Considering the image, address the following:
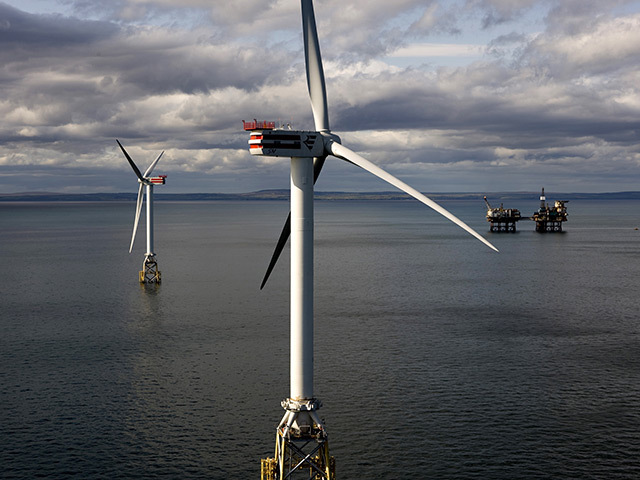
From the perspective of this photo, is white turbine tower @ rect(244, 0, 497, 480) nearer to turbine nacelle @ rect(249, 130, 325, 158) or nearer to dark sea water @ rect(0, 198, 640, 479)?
turbine nacelle @ rect(249, 130, 325, 158)

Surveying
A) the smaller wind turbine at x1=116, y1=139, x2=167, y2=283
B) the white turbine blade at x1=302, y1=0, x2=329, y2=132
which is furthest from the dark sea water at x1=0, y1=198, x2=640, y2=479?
the white turbine blade at x1=302, y1=0, x2=329, y2=132

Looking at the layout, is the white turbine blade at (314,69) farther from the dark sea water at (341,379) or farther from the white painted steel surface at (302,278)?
the dark sea water at (341,379)

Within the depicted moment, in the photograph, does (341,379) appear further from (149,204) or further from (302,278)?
(149,204)

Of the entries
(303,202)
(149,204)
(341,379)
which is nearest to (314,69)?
(303,202)

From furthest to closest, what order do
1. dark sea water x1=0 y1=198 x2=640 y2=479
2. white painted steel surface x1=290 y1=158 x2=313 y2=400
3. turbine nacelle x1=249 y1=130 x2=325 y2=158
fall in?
dark sea water x1=0 y1=198 x2=640 y2=479 → white painted steel surface x1=290 y1=158 x2=313 y2=400 → turbine nacelle x1=249 y1=130 x2=325 y2=158

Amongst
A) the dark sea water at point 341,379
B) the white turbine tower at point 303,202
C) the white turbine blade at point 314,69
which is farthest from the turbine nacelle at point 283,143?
the dark sea water at point 341,379

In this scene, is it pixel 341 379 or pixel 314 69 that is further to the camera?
pixel 341 379
